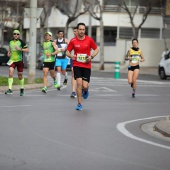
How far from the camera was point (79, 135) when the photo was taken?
12023 mm

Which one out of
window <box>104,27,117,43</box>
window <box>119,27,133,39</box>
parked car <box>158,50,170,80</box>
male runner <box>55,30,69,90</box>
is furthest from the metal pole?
window <box>104,27,117,43</box>

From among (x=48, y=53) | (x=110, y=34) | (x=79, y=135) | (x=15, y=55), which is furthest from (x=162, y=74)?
(x=79, y=135)

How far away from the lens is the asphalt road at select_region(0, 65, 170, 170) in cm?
928

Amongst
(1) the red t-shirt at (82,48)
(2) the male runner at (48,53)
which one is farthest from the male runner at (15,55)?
(1) the red t-shirt at (82,48)

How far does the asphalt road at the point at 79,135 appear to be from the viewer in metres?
9.28

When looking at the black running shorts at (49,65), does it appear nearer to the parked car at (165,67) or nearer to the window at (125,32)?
the parked car at (165,67)

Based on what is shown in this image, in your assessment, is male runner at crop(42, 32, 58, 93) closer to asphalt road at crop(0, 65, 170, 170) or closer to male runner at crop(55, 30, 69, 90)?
male runner at crop(55, 30, 69, 90)

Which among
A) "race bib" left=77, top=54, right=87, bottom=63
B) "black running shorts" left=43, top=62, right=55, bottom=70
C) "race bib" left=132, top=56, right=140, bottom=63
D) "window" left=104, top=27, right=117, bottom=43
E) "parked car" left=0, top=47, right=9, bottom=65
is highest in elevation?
"race bib" left=77, top=54, right=87, bottom=63

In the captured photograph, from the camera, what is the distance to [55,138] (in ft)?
37.8

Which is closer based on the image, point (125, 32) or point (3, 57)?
point (3, 57)

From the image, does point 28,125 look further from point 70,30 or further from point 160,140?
point 70,30

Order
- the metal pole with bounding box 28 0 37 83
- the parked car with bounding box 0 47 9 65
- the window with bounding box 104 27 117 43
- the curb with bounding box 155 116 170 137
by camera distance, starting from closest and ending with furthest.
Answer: the curb with bounding box 155 116 170 137, the metal pole with bounding box 28 0 37 83, the parked car with bounding box 0 47 9 65, the window with bounding box 104 27 117 43

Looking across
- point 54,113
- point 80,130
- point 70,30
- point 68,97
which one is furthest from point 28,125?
point 70,30

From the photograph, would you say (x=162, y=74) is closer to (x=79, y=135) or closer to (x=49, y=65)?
(x=49, y=65)
